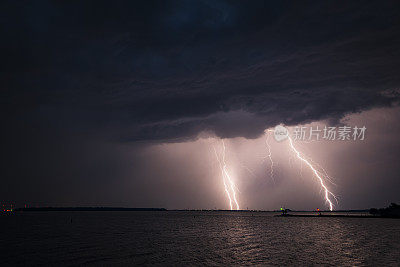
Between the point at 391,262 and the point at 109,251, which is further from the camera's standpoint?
the point at 109,251

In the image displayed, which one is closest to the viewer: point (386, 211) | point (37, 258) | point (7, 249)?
point (37, 258)

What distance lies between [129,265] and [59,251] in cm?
1476

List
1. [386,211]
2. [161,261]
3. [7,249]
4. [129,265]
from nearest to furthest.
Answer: [129,265] → [161,261] → [7,249] → [386,211]

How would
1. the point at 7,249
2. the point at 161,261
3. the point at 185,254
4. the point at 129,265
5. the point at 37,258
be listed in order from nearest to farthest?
the point at 129,265 → the point at 161,261 → the point at 37,258 → the point at 185,254 → the point at 7,249

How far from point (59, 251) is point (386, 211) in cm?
18358

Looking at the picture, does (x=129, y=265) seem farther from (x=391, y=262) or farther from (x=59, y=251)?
(x=391, y=262)

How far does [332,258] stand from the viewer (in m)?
35.1

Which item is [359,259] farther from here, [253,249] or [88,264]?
[88,264]

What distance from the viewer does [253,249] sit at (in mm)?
43375

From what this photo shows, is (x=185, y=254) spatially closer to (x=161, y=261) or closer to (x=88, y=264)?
(x=161, y=261)

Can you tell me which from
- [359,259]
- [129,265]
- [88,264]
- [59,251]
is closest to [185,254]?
[129,265]

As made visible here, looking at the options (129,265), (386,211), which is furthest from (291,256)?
(386,211)

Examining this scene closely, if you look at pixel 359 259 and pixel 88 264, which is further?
pixel 359 259

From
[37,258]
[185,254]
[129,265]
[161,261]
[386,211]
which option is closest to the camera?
[129,265]
